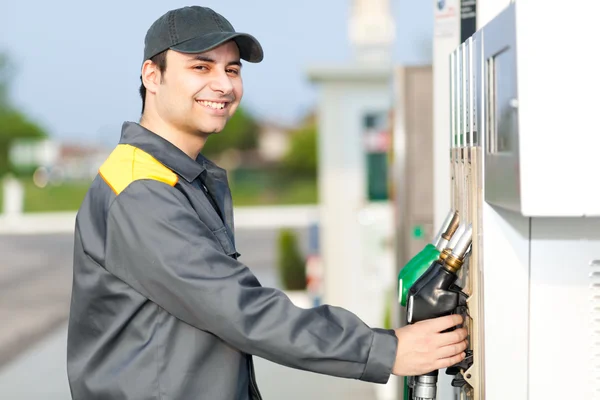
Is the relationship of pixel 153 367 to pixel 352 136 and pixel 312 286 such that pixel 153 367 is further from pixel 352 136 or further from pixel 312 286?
pixel 312 286

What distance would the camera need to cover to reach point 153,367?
1785 millimetres

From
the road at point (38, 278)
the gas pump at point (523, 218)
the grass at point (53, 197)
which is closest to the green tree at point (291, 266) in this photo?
the road at point (38, 278)

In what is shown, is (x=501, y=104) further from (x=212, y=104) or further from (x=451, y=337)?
(x=212, y=104)

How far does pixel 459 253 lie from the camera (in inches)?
72.0

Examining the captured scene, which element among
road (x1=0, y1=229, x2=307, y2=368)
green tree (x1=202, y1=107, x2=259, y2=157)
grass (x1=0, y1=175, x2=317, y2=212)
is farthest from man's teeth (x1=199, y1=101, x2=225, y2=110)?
green tree (x1=202, y1=107, x2=259, y2=157)

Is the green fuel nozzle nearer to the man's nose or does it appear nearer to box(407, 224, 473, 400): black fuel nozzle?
box(407, 224, 473, 400): black fuel nozzle

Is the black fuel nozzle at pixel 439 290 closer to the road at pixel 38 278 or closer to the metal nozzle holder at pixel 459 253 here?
the metal nozzle holder at pixel 459 253

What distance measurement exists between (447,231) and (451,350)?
1.00 ft

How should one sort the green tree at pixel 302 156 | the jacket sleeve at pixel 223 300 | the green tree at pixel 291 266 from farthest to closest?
the green tree at pixel 302 156 < the green tree at pixel 291 266 < the jacket sleeve at pixel 223 300

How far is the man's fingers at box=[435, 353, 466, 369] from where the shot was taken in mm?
1776

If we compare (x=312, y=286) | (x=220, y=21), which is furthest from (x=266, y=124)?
(x=220, y=21)

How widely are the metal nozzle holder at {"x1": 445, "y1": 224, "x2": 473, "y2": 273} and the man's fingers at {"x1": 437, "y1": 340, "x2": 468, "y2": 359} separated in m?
0.15

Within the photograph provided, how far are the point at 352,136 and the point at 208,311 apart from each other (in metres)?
5.50

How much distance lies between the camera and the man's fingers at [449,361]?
1.78 m
